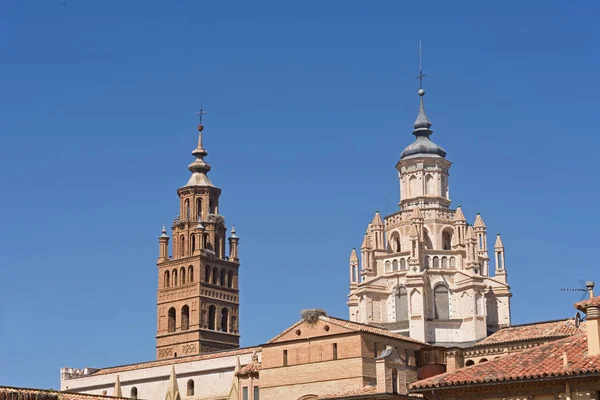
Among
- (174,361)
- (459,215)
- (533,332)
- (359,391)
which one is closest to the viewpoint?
(359,391)

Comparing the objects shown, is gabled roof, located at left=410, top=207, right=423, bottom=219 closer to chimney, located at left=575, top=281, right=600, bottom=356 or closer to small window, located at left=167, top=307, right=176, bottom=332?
small window, located at left=167, top=307, right=176, bottom=332

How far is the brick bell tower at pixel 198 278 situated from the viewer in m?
97.5

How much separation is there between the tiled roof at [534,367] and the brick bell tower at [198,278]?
66.2 meters

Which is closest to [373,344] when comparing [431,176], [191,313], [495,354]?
[495,354]

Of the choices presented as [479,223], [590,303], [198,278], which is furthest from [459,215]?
[590,303]

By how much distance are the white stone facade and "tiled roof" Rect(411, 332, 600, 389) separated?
130 feet

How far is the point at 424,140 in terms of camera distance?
79.8 metres

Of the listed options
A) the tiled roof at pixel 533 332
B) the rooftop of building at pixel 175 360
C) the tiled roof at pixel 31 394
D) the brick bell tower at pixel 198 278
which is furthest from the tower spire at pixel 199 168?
the tiled roof at pixel 31 394

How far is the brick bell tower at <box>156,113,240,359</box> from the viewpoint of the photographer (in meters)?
97.5

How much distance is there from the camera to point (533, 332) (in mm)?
Answer: 64250

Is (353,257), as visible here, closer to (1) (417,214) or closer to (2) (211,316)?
(1) (417,214)

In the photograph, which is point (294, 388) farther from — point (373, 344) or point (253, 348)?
point (253, 348)

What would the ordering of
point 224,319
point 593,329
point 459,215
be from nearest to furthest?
point 593,329
point 459,215
point 224,319

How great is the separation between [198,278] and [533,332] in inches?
1606
